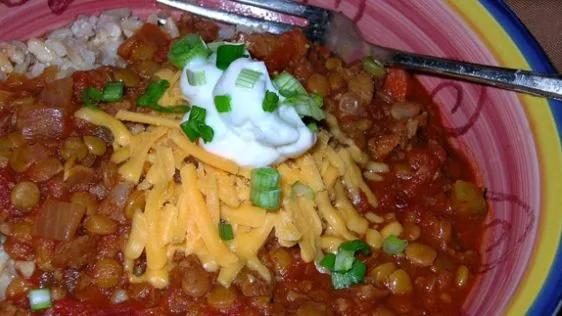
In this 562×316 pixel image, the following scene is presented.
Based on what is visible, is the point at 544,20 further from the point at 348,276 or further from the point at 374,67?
the point at 348,276

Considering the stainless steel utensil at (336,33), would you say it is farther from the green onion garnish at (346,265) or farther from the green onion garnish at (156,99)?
the green onion garnish at (346,265)

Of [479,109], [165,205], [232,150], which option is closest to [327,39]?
[479,109]

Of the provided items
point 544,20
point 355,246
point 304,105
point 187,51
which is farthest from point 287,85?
point 544,20

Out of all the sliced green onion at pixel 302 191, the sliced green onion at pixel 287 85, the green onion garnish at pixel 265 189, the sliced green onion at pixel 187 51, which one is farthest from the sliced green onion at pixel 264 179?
the sliced green onion at pixel 187 51

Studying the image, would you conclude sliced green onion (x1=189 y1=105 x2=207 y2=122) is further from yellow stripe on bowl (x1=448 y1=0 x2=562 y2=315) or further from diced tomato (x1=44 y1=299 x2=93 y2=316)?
yellow stripe on bowl (x1=448 y1=0 x2=562 y2=315)

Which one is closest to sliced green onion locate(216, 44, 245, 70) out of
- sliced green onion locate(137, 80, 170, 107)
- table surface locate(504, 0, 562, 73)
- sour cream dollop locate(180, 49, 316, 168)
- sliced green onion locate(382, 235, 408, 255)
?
sour cream dollop locate(180, 49, 316, 168)

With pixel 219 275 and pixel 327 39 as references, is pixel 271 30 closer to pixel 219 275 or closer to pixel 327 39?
pixel 327 39
